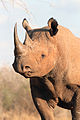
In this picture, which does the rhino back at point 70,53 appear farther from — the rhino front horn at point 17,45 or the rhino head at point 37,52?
the rhino front horn at point 17,45

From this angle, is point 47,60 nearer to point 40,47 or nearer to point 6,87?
point 40,47

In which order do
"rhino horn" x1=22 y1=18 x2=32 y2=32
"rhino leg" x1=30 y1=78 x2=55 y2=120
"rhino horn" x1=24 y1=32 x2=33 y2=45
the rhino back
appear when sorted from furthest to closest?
"rhino leg" x1=30 y1=78 x2=55 y2=120 < "rhino horn" x1=22 y1=18 x2=32 y2=32 < the rhino back < "rhino horn" x1=24 y1=32 x2=33 y2=45

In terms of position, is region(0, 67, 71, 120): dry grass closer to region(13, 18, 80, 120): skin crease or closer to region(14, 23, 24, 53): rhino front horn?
region(13, 18, 80, 120): skin crease

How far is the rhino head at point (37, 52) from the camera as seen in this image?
20.3ft

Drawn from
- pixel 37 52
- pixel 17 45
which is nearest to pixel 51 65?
pixel 37 52

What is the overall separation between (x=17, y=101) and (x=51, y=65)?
932cm

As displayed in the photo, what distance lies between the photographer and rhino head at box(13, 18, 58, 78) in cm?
619

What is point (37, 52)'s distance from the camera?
6.49 meters

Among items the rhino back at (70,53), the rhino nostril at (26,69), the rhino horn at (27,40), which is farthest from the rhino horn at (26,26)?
the rhino nostril at (26,69)

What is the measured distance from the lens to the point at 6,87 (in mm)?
16641

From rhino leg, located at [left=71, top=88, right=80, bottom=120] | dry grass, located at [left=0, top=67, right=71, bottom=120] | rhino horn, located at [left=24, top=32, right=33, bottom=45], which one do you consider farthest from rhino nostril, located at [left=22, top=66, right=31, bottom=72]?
dry grass, located at [left=0, top=67, right=71, bottom=120]

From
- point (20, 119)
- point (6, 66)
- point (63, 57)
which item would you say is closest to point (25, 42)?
point (63, 57)

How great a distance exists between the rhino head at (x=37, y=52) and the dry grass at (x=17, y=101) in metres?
7.09

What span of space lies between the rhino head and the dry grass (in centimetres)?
709
